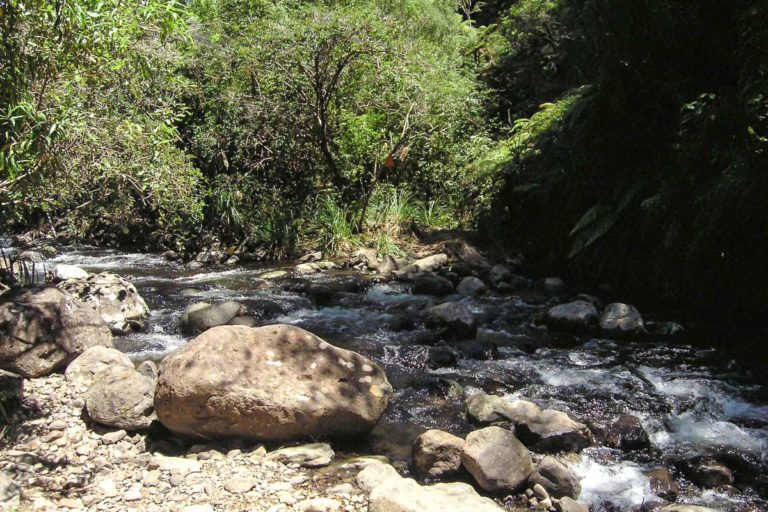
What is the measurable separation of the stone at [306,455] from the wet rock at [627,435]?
7.42ft

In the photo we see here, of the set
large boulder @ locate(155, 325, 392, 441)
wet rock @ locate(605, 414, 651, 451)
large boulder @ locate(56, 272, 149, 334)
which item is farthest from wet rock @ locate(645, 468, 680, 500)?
large boulder @ locate(56, 272, 149, 334)

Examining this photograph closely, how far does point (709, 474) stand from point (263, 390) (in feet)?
10.9

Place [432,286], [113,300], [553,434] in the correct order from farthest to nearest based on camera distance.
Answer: [432,286] → [113,300] → [553,434]

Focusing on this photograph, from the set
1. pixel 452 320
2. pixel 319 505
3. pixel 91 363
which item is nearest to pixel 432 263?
pixel 452 320

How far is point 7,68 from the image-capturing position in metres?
4.66

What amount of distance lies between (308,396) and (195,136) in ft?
36.0

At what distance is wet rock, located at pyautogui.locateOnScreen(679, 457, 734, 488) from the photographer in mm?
4734

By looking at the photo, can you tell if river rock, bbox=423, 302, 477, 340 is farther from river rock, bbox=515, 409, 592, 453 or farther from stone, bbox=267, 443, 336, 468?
stone, bbox=267, 443, 336, 468

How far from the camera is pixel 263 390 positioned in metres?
5.02

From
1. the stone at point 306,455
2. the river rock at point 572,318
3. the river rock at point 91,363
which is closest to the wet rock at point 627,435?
the stone at point 306,455

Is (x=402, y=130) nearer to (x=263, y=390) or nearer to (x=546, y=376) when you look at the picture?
(x=546, y=376)

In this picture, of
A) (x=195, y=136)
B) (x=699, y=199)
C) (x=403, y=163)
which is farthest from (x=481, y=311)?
(x=195, y=136)

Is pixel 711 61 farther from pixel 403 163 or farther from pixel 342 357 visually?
pixel 403 163

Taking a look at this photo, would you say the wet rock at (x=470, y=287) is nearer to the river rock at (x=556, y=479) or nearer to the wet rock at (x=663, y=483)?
the wet rock at (x=663, y=483)
